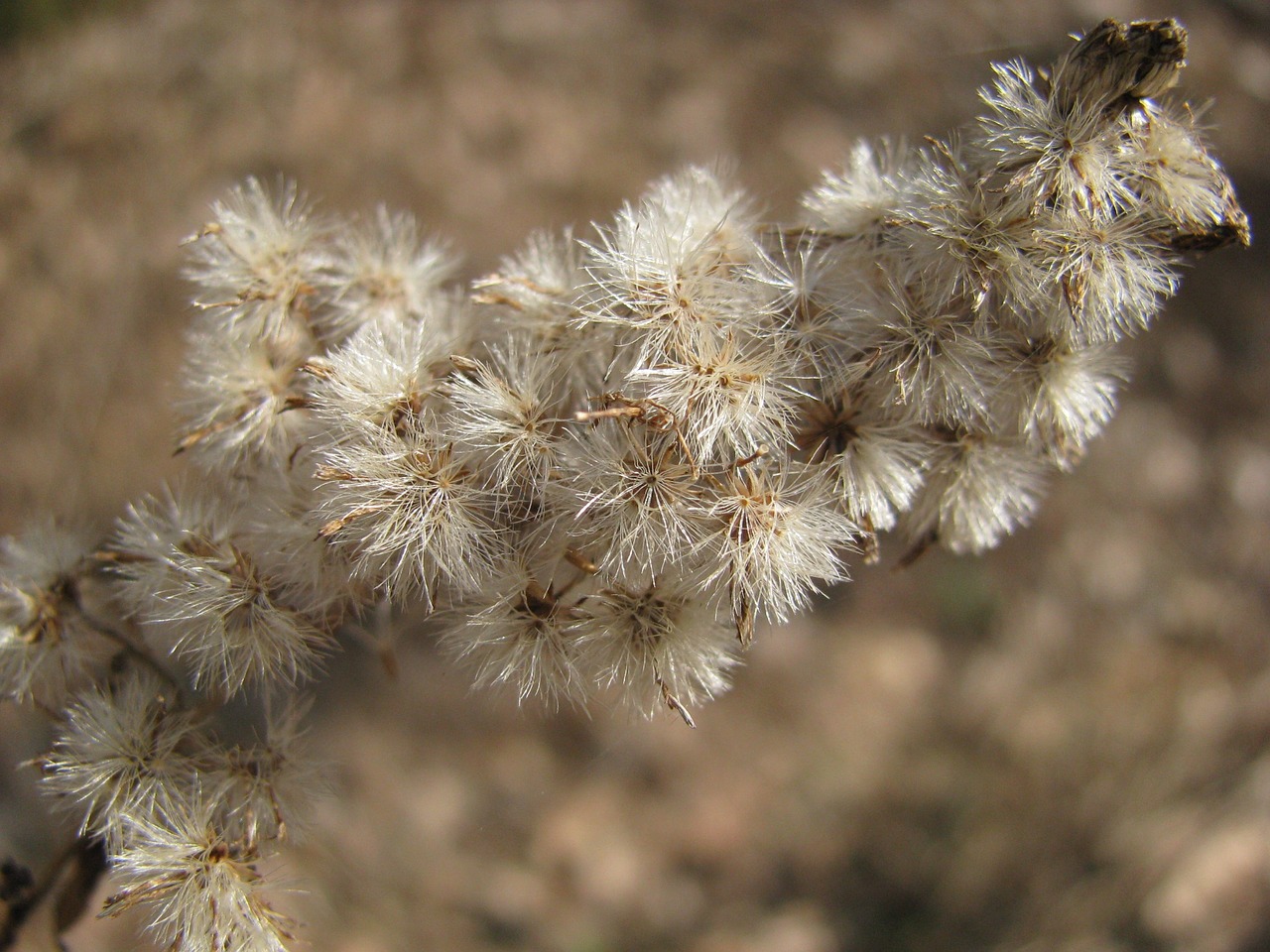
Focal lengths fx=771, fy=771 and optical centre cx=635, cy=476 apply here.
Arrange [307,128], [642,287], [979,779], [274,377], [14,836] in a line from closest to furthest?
[642,287]
[274,377]
[14,836]
[307,128]
[979,779]

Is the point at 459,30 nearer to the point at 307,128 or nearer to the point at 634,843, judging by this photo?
the point at 307,128

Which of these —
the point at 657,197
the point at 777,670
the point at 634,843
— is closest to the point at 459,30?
the point at 657,197

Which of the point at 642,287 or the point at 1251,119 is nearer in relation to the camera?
the point at 642,287

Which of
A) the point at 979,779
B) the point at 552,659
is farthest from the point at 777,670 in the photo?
the point at 552,659

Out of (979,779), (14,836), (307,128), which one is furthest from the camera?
(979,779)

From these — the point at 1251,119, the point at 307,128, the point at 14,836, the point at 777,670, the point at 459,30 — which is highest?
the point at 1251,119

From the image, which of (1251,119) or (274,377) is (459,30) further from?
(1251,119)

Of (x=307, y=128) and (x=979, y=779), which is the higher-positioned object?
(x=307, y=128)
